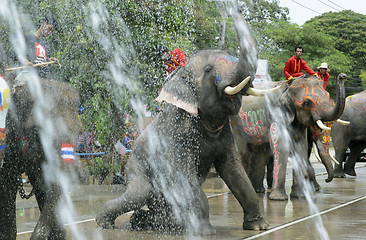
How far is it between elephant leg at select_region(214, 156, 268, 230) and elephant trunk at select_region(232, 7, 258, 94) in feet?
3.58

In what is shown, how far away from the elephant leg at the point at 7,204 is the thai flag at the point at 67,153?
47cm

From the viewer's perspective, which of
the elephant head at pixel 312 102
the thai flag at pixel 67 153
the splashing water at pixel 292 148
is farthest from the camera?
the splashing water at pixel 292 148

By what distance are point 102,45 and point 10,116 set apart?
6561mm

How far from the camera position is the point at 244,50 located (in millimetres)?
5871

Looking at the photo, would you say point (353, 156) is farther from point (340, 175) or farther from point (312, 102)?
point (312, 102)

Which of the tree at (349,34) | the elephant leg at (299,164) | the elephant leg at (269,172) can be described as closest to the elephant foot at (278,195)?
the elephant leg at (299,164)

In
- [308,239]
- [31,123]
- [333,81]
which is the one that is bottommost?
[333,81]

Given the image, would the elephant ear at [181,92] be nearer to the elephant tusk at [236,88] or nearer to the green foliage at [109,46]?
the elephant tusk at [236,88]

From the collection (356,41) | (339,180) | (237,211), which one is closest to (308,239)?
(237,211)

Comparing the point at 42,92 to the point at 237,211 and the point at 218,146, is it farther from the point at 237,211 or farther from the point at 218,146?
the point at 237,211

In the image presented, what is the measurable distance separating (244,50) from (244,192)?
167cm

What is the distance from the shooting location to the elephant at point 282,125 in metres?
9.48

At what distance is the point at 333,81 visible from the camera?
35.6 metres

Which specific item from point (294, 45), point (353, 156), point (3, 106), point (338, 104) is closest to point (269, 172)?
point (338, 104)
